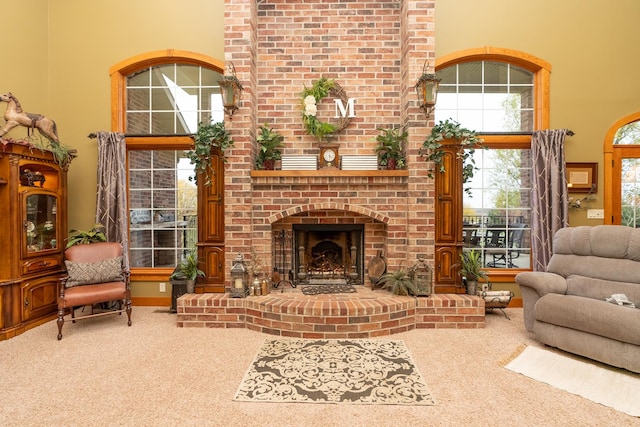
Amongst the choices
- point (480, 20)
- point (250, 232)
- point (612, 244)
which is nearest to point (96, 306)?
point (250, 232)

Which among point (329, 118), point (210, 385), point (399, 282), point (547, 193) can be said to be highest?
point (329, 118)

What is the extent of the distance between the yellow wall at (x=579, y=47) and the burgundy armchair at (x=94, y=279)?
5114mm

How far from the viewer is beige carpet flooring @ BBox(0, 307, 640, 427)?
2.09 m

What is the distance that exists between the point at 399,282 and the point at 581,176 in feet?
9.44

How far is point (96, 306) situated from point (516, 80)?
6.53m

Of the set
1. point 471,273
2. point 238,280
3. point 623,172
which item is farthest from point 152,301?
point 623,172

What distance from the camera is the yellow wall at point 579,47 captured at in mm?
4363

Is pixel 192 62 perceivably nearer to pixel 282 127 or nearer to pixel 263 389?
pixel 282 127

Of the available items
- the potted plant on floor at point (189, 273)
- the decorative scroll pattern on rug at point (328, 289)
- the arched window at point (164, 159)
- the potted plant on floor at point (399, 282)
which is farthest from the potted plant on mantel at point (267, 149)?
the potted plant on floor at point (399, 282)

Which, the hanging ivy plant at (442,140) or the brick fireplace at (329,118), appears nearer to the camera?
the hanging ivy plant at (442,140)

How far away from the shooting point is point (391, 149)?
4.19 m

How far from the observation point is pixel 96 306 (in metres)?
4.29

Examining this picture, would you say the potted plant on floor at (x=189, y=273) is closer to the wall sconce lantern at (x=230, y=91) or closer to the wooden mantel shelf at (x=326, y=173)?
the wooden mantel shelf at (x=326, y=173)

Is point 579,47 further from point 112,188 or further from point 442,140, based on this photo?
point 112,188
